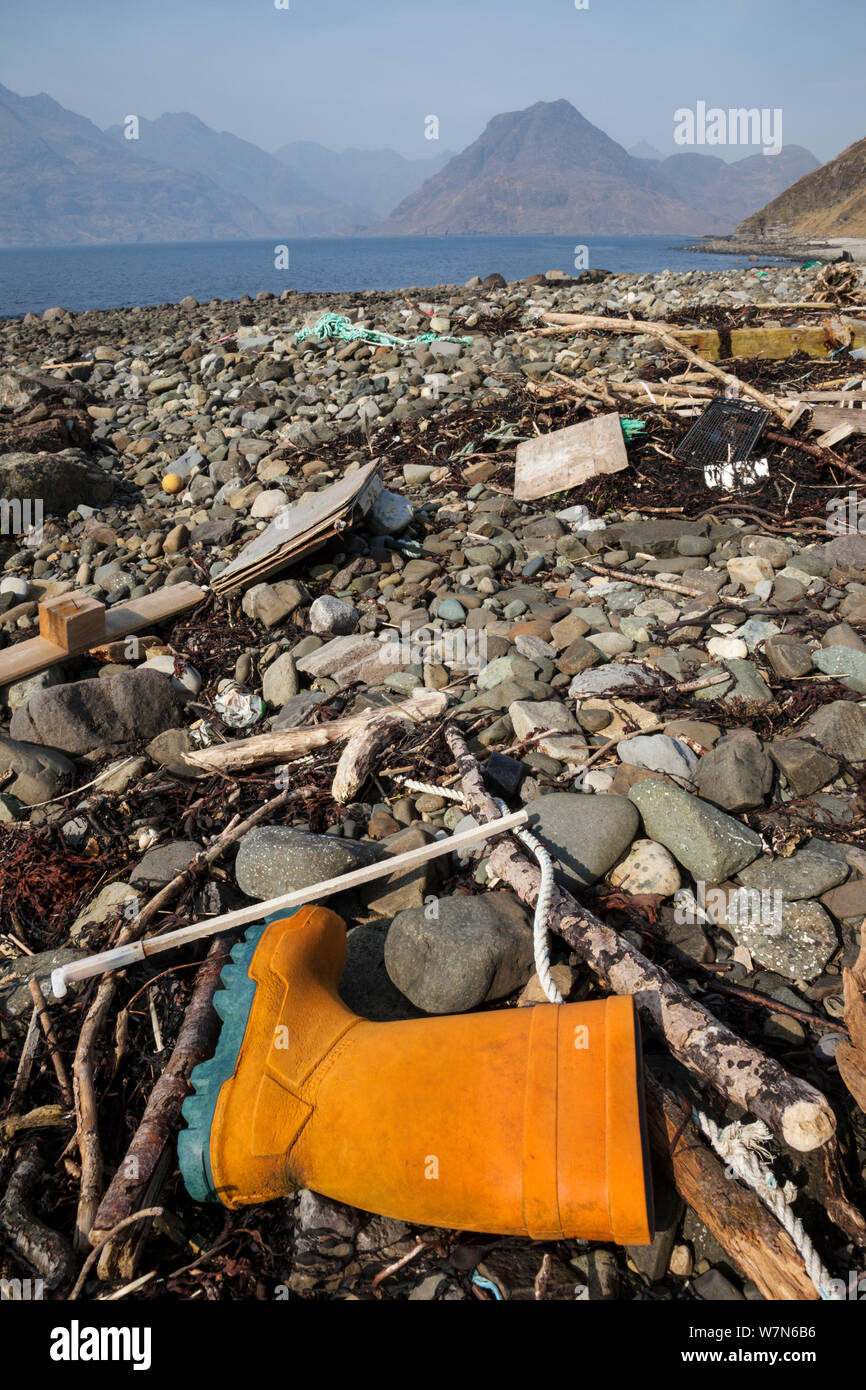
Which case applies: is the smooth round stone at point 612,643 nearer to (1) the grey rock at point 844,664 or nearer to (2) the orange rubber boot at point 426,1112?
(1) the grey rock at point 844,664

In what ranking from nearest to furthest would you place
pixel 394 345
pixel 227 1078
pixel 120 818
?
pixel 227 1078, pixel 120 818, pixel 394 345

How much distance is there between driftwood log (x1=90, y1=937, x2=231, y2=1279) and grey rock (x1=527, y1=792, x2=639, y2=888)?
135 cm

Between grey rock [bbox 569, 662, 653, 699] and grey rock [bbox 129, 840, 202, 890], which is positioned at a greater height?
grey rock [bbox 569, 662, 653, 699]

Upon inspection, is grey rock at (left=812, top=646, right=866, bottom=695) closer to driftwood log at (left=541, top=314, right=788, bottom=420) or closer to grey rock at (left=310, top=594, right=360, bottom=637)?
grey rock at (left=310, top=594, right=360, bottom=637)

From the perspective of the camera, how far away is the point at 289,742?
3.96 meters

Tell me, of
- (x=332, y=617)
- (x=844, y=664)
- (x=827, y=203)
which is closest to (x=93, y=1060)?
(x=332, y=617)

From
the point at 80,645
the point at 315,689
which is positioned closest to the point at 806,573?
the point at 315,689

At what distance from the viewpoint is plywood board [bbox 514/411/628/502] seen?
6824 millimetres

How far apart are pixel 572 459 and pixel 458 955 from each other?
18.1 ft

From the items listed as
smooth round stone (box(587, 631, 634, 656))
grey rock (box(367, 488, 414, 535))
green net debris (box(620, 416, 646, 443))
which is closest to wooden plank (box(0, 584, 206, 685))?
grey rock (box(367, 488, 414, 535))

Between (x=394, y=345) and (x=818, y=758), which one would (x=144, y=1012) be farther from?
(x=394, y=345)

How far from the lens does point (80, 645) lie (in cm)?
520

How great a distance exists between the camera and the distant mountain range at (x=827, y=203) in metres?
71.6
